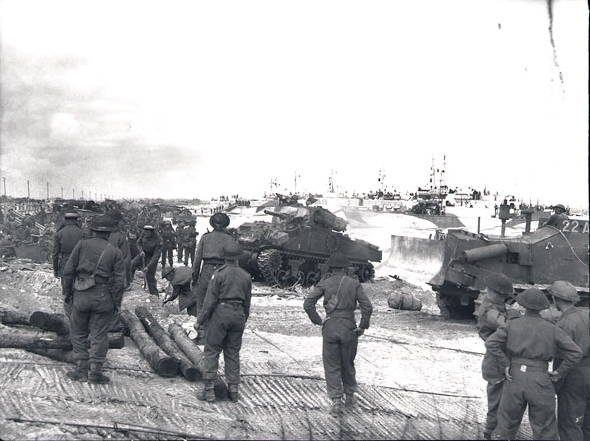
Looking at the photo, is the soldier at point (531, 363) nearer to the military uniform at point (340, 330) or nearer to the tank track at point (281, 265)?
the military uniform at point (340, 330)

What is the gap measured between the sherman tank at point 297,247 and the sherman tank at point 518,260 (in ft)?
17.1

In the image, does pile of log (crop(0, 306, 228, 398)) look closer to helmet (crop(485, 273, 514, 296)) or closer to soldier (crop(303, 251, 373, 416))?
→ soldier (crop(303, 251, 373, 416))

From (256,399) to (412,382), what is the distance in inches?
86.4

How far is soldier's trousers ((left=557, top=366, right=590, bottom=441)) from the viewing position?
537 centimetres

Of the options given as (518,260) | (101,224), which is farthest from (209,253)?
(518,260)

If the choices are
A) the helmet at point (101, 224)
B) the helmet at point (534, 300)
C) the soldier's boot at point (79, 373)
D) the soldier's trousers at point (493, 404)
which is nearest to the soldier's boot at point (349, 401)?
the soldier's trousers at point (493, 404)

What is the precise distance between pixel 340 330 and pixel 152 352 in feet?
7.79

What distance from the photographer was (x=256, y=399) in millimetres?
6238

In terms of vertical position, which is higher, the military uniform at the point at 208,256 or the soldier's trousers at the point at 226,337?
the military uniform at the point at 208,256

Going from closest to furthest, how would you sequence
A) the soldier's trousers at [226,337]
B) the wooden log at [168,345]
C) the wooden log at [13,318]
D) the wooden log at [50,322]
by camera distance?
the soldier's trousers at [226,337] < the wooden log at [168,345] < the wooden log at [50,322] < the wooden log at [13,318]

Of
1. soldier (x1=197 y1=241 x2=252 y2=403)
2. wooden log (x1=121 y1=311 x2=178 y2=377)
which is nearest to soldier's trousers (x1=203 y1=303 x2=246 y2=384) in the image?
soldier (x1=197 y1=241 x2=252 y2=403)

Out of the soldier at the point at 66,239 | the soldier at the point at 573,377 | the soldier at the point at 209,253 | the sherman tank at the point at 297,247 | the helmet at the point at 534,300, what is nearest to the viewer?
the helmet at the point at 534,300

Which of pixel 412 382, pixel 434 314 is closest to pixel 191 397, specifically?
pixel 412 382

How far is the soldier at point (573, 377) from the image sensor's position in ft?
17.4
